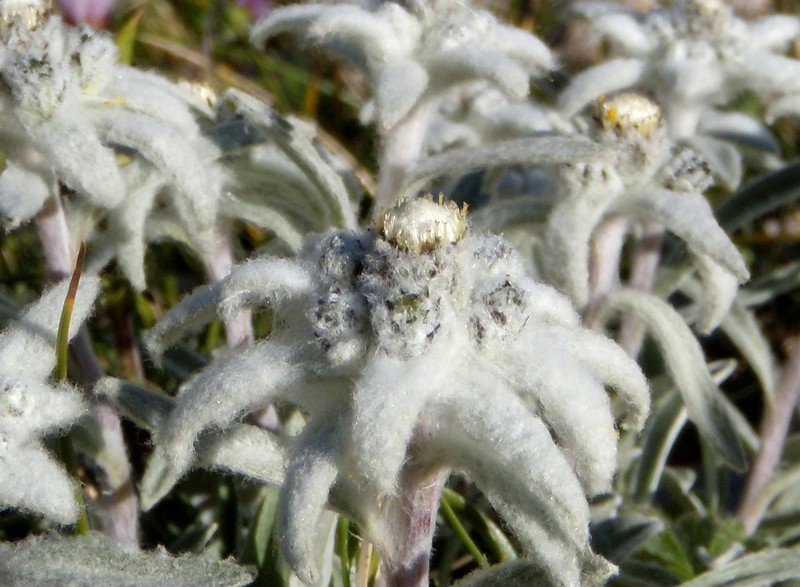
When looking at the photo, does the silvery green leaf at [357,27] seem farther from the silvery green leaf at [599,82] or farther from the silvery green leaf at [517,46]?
the silvery green leaf at [599,82]

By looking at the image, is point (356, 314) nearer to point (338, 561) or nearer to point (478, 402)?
point (478, 402)

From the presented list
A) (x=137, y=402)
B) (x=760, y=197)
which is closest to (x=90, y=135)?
(x=137, y=402)

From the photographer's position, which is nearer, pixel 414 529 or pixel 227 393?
pixel 227 393

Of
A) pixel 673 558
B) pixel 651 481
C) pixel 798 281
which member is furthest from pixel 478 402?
pixel 798 281

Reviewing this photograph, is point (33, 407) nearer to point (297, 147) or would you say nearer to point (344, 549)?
point (344, 549)

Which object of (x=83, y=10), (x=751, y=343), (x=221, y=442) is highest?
(x=83, y=10)

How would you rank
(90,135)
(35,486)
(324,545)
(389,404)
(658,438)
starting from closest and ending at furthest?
1. (389,404)
2. (35,486)
3. (324,545)
4. (90,135)
5. (658,438)
